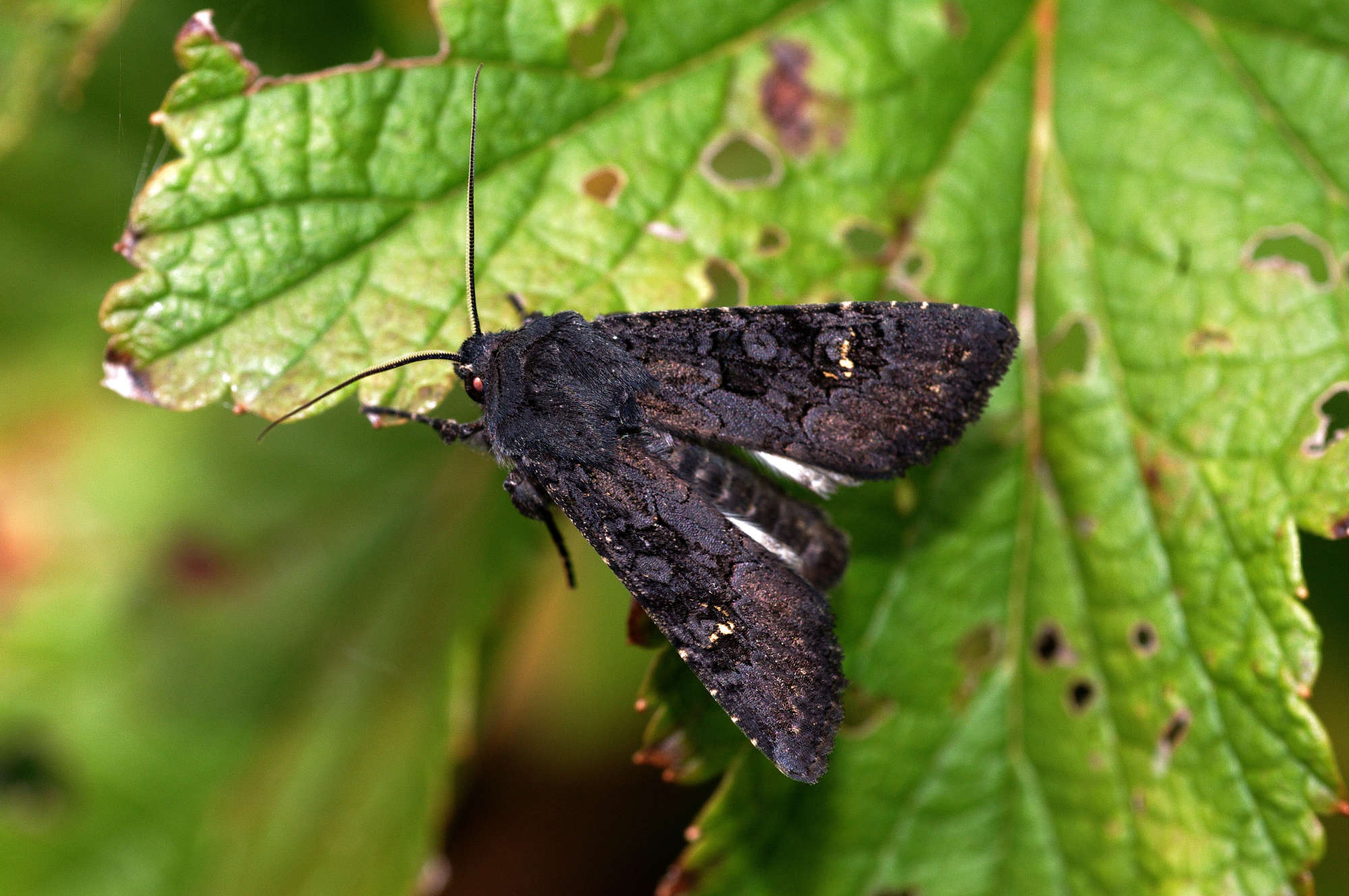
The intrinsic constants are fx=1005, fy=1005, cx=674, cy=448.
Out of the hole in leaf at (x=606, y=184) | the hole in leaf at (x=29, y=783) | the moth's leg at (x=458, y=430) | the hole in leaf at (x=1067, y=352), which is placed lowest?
the hole in leaf at (x=29, y=783)

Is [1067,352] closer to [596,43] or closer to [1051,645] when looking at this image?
[1051,645]

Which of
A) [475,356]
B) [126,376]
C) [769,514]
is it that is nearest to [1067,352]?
[769,514]

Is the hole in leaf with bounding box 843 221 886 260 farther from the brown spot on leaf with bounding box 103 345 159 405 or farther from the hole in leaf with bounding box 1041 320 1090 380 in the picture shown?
the brown spot on leaf with bounding box 103 345 159 405

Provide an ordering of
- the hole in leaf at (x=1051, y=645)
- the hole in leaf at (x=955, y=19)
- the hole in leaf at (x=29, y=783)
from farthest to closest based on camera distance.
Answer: the hole in leaf at (x=29, y=783), the hole in leaf at (x=955, y=19), the hole in leaf at (x=1051, y=645)

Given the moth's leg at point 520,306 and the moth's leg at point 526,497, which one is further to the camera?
the moth's leg at point 526,497

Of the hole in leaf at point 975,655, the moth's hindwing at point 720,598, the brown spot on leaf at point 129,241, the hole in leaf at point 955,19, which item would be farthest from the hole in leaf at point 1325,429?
the brown spot on leaf at point 129,241

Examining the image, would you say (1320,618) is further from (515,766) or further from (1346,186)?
(515,766)

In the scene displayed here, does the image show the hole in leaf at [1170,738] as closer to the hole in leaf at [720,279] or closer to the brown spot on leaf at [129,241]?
the hole in leaf at [720,279]
